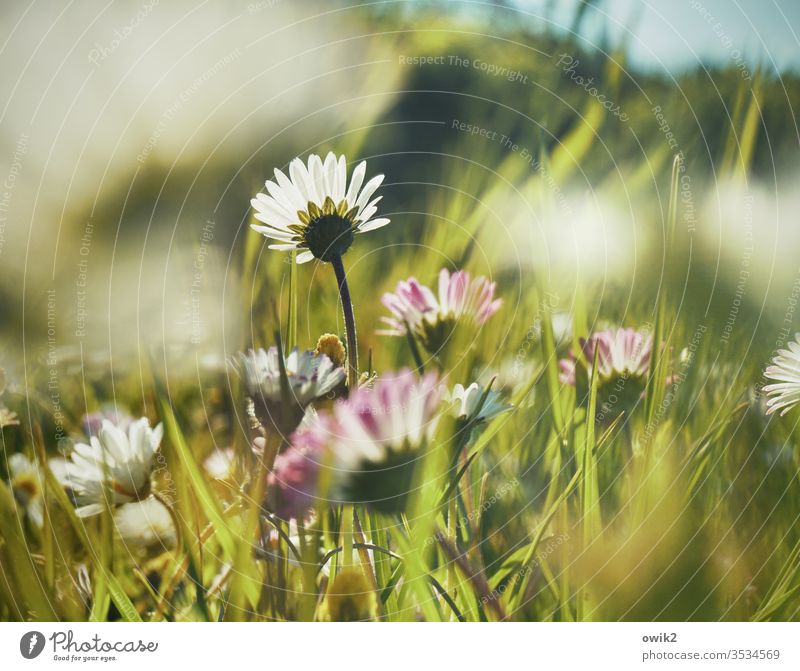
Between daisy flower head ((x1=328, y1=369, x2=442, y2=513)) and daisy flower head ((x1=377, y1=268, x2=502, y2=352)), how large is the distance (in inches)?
1.8

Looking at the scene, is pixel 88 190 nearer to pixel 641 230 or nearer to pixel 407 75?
pixel 407 75

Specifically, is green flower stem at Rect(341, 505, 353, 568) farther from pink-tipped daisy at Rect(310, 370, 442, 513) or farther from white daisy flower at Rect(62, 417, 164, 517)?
white daisy flower at Rect(62, 417, 164, 517)

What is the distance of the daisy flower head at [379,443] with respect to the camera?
Answer: 1.63 feet

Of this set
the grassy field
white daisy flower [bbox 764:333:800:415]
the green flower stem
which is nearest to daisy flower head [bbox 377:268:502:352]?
the grassy field

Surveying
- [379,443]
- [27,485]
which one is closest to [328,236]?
[379,443]

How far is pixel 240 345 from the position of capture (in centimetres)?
51

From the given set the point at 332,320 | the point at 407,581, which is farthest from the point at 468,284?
the point at 407,581

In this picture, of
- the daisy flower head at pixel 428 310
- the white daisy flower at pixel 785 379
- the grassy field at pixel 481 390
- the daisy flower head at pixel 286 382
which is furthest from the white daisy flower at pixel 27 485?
the white daisy flower at pixel 785 379

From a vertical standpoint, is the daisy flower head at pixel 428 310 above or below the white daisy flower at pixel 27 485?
above
